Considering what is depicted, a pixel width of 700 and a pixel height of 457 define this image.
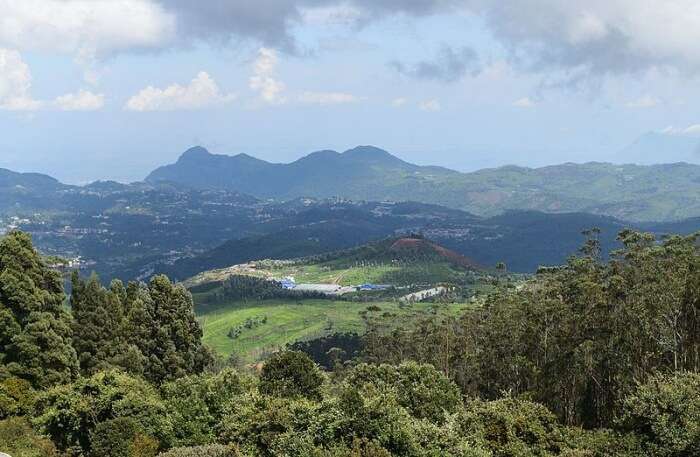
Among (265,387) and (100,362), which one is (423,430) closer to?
(265,387)

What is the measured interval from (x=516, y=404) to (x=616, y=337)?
11.0 meters

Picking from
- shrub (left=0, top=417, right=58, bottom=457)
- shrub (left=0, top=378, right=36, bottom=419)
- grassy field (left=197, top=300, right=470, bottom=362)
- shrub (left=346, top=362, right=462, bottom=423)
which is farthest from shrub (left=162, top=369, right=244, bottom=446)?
grassy field (left=197, top=300, right=470, bottom=362)

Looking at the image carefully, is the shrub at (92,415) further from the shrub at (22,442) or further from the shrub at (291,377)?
the shrub at (291,377)

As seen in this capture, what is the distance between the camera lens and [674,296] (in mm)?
32688

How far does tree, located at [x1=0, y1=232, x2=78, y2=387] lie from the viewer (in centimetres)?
3547

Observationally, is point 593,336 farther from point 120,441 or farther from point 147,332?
point 147,332

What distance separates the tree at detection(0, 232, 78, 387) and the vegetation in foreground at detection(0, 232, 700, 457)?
10 cm

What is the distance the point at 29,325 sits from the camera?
119ft

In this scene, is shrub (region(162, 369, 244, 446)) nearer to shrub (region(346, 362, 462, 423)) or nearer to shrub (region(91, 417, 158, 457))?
shrub (region(91, 417, 158, 457))

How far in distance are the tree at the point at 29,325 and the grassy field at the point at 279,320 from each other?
2783 inches

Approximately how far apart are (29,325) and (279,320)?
99.4 meters

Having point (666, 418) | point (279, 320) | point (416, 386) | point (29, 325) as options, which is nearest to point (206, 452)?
point (416, 386)

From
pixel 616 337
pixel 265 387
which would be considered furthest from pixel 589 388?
pixel 265 387

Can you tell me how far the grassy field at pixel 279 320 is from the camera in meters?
119
